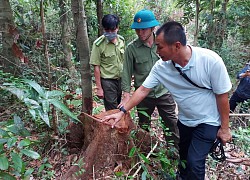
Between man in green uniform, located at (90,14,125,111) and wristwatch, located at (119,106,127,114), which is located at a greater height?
man in green uniform, located at (90,14,125,111)

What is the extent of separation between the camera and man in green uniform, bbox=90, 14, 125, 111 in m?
3.73

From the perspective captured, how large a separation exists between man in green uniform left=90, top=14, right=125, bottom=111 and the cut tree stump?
3.44 feet

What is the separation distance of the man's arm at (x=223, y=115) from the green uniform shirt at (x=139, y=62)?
3.38 feet

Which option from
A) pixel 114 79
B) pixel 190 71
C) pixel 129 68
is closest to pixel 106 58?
pixel 114 79

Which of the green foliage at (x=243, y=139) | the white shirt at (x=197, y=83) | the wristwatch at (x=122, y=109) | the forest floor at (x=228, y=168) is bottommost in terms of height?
the forest floor at (x=228, y=168)

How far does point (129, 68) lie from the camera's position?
3.31 m

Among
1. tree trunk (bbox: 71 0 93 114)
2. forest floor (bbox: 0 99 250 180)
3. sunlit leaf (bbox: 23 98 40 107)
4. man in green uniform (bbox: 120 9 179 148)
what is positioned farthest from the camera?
man in green uniform (bbox: 120 9 179 148)

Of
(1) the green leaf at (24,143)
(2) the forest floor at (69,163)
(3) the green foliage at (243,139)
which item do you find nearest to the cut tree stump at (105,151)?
(2) the forest floor at (69,163)

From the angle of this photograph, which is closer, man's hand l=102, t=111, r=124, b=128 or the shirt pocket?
man's hand l=102, t=111, r=124, b=128

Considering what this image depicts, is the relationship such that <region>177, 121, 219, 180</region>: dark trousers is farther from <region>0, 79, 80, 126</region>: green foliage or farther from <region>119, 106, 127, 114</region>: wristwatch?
<region>0, 79, 80, 126</region>: green foliage

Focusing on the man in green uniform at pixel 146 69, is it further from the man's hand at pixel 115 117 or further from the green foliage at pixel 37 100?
the green foliage at pixel 37 100

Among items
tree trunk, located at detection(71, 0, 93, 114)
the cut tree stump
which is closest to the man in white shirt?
the cut tree stump

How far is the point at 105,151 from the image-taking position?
2689 millimetres

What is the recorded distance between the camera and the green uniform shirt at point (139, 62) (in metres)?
3.25
